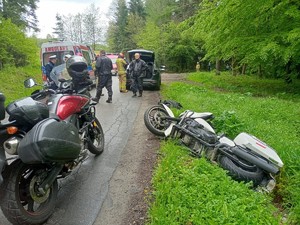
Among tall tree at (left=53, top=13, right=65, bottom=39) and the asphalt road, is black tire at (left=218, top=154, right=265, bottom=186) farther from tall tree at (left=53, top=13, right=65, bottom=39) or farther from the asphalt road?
tall tree at (left=53, top=13, right=65, bottom=39)

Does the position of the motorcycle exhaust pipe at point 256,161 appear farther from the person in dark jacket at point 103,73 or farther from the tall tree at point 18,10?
the tall tree at point 18,10

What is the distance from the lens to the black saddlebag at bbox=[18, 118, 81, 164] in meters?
2.36

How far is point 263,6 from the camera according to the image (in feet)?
29.6

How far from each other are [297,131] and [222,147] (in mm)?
2706

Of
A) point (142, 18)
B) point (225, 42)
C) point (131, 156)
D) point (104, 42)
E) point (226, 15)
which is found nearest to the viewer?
point (131, 156)

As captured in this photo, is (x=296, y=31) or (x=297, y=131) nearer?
(x=297, y=131)

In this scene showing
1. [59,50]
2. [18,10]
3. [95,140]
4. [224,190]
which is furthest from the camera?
[18,10]

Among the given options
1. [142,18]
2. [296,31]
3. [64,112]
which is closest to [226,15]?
[296,31]

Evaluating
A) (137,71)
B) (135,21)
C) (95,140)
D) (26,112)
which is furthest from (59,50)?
(135,21)

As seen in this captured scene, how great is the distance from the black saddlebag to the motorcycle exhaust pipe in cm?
223

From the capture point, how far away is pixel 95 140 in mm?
4816

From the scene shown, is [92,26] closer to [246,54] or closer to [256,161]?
[246,54]

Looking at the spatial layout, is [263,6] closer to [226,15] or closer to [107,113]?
[226,15]

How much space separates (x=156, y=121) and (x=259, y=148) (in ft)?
7.66
